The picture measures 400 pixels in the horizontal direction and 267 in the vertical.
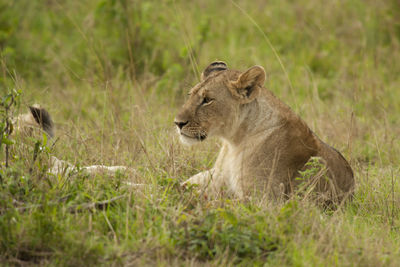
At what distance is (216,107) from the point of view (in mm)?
4246

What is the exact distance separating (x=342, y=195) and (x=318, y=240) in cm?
109

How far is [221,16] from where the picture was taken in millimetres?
10219

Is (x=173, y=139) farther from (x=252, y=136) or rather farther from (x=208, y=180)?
(x=252, y=136)

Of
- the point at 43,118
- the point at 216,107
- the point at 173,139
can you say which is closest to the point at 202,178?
the point at 173,139

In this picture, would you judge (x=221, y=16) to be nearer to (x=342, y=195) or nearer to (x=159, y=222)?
(x=342, y=195)

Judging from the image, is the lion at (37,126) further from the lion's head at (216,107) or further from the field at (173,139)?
the lion's head at (216,107)

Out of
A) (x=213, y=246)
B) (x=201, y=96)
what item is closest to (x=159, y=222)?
(x=213, y=246)

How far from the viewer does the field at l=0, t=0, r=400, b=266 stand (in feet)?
10.4

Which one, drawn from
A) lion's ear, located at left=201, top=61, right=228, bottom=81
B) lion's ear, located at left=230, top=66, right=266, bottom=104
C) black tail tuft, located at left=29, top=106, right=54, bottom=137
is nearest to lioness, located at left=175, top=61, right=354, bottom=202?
lion's ear, located at left=230, top=66, right=266, bottom=104

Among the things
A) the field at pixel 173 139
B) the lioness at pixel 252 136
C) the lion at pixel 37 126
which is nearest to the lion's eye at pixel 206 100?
the lioness at pixel 252 136

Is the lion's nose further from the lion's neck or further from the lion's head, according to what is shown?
the lion's neck

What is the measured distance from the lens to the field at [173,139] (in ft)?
10.4

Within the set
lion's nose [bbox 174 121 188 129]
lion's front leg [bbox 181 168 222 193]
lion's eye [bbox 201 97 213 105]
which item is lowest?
lion's front leg [bbox 181 168 222 193]

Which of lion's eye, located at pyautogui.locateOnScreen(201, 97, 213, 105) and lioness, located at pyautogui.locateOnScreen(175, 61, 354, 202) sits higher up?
lion's eye, located at pyautogui.locateOnScreen(201, 97, 213, 105)
